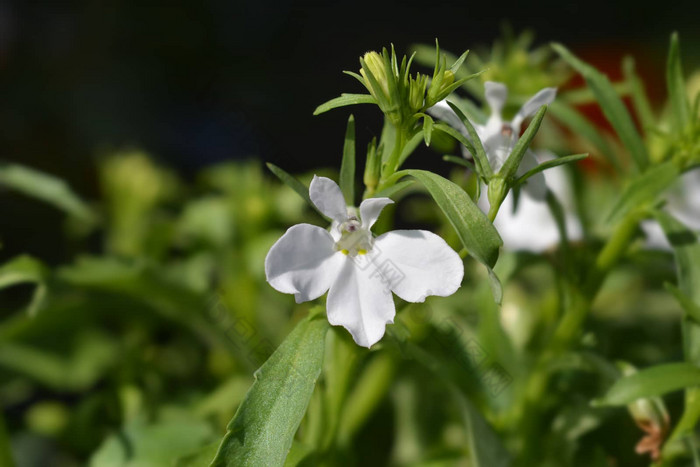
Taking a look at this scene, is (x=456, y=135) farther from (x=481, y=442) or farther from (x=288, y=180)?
(x=481, y=442)

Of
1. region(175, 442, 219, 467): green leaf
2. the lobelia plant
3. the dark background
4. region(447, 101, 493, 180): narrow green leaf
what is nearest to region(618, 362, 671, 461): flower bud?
the lobelia plant

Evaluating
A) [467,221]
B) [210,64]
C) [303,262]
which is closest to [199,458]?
[303,262]

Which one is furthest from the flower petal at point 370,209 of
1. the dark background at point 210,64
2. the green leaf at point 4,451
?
the dark background at point 210,64

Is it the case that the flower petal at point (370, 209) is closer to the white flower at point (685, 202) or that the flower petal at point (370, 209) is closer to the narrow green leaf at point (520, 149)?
the narrow green leaf at point (520, 149)

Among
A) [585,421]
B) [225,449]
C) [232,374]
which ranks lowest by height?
[585,421]

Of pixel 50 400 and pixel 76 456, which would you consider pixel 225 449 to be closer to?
pixel 76 456

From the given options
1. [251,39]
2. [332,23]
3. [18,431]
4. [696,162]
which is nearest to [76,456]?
[18,431]
